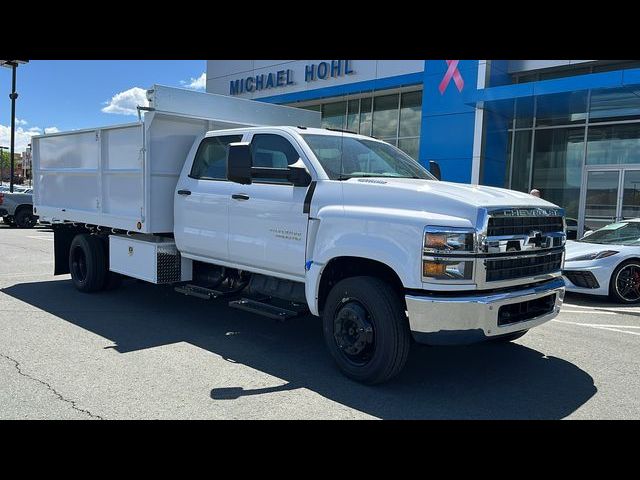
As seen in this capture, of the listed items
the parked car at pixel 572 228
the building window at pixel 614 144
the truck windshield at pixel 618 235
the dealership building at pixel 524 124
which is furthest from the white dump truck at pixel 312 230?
the building window at pixel 614 144

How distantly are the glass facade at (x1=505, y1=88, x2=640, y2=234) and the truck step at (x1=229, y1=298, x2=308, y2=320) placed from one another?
1033 cm

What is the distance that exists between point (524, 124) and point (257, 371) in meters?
13.8

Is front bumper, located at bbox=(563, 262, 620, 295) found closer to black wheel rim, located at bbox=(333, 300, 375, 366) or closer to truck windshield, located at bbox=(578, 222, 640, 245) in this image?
truck windshield, located at bbox=(578, 222, 640, 245)

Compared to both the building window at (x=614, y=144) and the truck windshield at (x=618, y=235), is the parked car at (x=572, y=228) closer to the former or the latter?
the building window at (x=614, y=144)

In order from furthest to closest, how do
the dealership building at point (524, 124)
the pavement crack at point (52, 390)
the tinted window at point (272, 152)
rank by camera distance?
the dealership building at point (524, 124) < the tinted window at point (272, 152) < the pavement crack at point (52, 390)

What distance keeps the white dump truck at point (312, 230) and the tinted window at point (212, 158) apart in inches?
0.7

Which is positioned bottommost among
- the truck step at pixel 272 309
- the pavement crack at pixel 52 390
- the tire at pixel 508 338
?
the pavement crack at pixel 52 390

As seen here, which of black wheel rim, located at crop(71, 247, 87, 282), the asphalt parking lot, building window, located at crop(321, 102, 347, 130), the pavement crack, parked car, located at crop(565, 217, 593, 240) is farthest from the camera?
building window, located at crop(321, 102, 347, 130)

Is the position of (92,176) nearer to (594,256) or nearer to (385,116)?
(594,256)

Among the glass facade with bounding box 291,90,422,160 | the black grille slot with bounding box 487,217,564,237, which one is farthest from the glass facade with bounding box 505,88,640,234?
the black grille slot with bounding box 487,217,564,237

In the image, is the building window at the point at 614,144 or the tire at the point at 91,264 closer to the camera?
the tire at the point at 91,264

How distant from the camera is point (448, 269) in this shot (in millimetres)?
4105

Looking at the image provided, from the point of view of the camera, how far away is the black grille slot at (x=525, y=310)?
170 inches

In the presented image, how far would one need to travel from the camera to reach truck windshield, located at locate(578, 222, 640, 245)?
29.9 feet
